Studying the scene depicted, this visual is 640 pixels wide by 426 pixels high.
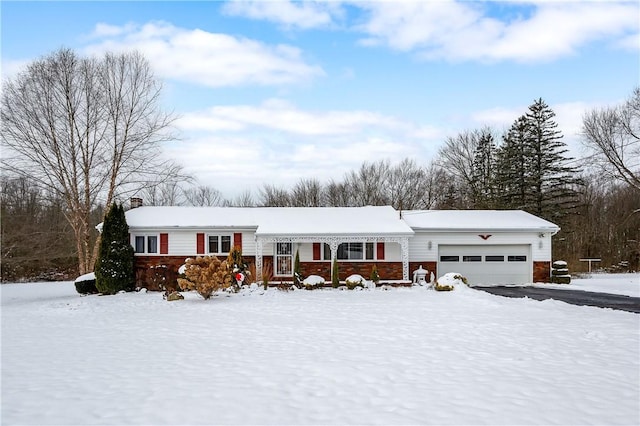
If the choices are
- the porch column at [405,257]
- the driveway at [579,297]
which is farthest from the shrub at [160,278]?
the driveway at [579,297]

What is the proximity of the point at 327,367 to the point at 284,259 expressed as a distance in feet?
47.8

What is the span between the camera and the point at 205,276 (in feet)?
52.5

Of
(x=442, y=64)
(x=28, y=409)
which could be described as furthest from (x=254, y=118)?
(x=28, y=409)

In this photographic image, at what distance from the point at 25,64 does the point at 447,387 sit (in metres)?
27.1

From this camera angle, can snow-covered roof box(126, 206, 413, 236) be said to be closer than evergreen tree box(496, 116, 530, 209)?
Yes

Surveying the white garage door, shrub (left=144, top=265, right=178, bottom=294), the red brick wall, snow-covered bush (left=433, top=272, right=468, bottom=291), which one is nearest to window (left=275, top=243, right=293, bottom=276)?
shrub (left=144, top=265, right=178, bottom=294)

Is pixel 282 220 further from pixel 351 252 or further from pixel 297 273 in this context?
pixel 351 252

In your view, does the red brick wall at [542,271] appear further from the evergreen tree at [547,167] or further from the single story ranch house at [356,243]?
the evergreen tree at [547,167]

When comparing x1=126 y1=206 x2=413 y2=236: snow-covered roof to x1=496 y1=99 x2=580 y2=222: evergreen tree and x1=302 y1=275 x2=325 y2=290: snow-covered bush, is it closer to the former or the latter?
x1=302 y1=275 x2=325 y2=290: snow-covered bush

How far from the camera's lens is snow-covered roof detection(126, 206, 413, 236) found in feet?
68.4

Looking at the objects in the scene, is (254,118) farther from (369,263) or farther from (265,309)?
(265,309)

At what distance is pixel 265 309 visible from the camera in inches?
550

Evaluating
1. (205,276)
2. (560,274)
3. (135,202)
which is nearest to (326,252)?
(205,276)

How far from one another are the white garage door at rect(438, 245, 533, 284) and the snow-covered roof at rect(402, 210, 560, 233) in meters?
0.99
